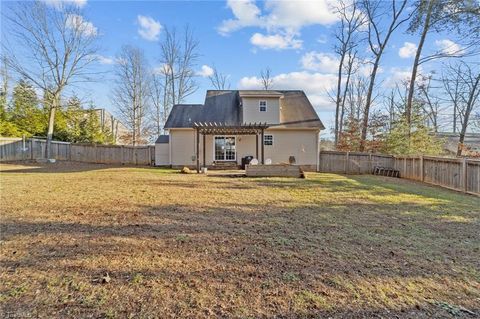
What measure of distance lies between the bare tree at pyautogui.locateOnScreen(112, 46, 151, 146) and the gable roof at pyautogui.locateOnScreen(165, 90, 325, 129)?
11711mm

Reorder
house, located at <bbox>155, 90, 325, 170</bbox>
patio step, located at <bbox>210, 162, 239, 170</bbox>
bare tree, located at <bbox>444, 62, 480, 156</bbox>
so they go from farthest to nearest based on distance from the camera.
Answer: bare tree, located at <bbox>444, 62, 480, 156</bbox>
house, located at <bbox>155, 90, 325, 170</bbox>
patio step, located at <bbox>210, 162, 239, 170</bbox>

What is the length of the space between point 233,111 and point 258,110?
1958mm

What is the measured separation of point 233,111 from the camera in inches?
744

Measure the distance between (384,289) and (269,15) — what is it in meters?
16.8

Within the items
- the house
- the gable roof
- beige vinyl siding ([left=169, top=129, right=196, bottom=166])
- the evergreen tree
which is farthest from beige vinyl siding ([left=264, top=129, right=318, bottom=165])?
the evergreen tree

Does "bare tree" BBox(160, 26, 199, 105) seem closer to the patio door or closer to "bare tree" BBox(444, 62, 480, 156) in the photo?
the patio door

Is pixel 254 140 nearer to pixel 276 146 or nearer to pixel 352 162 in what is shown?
pixel 276 146

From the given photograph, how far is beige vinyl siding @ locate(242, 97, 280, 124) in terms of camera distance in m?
17.9

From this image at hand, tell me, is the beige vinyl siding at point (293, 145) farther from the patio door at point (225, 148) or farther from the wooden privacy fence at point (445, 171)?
the wooden privacy fence at point (445, 171)

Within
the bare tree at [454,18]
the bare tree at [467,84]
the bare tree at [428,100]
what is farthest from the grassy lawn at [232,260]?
the bare tree at [467,84]

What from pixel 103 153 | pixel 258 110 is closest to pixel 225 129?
pixel 258 110

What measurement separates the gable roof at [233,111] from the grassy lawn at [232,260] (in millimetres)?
11788

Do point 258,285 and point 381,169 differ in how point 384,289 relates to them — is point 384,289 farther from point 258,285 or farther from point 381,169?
point 381,169

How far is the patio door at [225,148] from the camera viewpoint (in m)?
17.8
